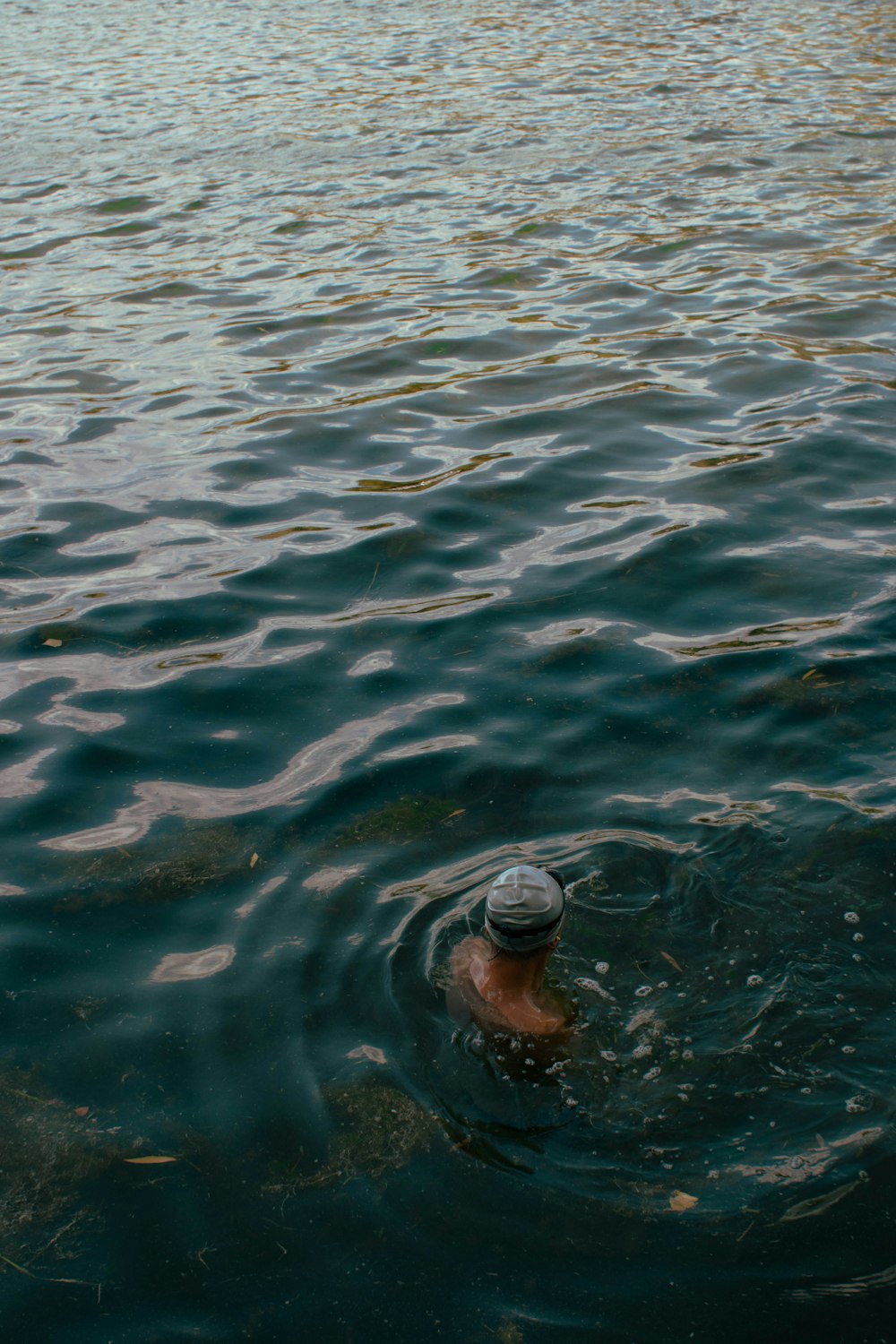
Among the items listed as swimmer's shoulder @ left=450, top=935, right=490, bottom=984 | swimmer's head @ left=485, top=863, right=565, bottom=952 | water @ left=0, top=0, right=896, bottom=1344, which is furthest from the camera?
swimmer's shoulder @ left=450, top=935, right=490, bottom=984

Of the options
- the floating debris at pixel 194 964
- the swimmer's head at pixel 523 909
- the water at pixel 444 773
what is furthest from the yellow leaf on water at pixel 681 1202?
the floating debris at pixel 194 964

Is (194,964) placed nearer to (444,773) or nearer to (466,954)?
(466,954)

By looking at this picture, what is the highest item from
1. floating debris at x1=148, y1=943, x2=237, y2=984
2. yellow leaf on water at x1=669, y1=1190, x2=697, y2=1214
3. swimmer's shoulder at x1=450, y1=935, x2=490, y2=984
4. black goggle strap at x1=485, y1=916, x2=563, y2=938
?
black goggle strap at x1=485, y1=916, x2=563, y2=938

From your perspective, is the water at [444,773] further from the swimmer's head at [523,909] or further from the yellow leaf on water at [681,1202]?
the swimmer's head at [523,909]

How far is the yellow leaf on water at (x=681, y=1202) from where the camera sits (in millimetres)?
3395

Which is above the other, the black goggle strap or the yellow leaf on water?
the black goggle strap

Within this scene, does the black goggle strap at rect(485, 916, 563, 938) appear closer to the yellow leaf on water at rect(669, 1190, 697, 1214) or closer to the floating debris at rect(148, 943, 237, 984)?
the yellow leaf on water at rect(669, 1190, 697, 1214)

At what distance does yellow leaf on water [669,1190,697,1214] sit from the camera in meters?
3.39

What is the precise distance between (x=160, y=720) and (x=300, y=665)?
2.47 feet

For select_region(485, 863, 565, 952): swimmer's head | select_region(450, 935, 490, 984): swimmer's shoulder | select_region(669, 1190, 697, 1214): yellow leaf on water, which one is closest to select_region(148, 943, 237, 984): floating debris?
select_region(450, 935, 490, 984): swimmer's shoulder

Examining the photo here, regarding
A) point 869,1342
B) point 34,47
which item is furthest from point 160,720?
point 34,47

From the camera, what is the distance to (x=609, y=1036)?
399 centimetres

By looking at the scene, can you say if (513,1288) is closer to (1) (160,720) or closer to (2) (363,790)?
(2) (363,790)

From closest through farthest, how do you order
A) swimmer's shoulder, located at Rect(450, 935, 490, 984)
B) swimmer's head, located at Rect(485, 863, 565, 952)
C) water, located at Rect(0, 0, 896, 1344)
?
water, located at Rect(0, 0, 896, 1344) → swimmer's head, located at Rect(485, 863, 565, 952) → swimmer's shoulder, located at Rect(450, 935, 490, 984)
